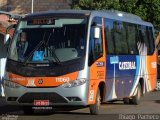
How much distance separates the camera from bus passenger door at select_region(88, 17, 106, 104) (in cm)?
1540

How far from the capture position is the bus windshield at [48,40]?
15.2 metres

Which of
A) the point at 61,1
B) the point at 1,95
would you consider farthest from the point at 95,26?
the point at 61,1

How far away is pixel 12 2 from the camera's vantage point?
164 feet

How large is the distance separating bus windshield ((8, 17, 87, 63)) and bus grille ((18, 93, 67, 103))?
2.93ft

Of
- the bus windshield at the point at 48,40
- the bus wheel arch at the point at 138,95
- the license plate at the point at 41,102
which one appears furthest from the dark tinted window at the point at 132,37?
the license plate at the point at 41,102

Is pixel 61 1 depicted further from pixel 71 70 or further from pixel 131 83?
pixel 71 70

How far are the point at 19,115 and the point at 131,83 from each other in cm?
469

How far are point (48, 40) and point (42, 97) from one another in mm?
1593

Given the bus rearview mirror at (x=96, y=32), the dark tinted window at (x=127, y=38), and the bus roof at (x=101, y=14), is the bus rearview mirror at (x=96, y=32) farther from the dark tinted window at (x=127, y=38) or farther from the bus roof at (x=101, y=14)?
the dark tinted window at (x=127, y=38)

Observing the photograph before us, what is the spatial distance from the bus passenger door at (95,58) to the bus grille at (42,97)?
2.74ft

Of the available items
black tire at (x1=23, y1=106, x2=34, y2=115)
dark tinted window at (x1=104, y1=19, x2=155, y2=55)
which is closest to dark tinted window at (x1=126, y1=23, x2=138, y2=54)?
dark tinted window at (x1=104, y1=19, x2=155, y2=55)

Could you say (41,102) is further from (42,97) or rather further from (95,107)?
(95,107)

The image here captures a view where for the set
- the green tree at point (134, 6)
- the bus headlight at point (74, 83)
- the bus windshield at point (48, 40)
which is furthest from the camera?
the green tree at point (134, 6)

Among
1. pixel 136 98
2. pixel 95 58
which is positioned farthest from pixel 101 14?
pixel 136 98
